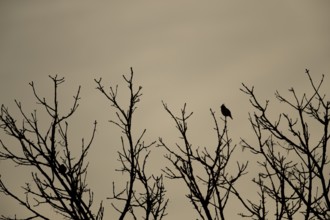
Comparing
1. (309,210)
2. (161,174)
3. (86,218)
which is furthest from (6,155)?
(309,210)

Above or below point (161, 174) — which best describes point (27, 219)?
below

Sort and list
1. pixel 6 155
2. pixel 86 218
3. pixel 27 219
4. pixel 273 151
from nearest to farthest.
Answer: pixel 86 218
pixel 27 219
pixel 6 155
pixel 273 151

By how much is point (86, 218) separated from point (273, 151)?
10.7ft

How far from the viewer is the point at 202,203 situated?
4.01m

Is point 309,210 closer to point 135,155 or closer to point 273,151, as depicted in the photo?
point 273,151

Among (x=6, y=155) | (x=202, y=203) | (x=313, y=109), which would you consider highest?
(x=313, y=109)

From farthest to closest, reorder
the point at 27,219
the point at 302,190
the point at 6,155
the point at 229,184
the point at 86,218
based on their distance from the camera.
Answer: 1. the point at 302,190
2. the point at 229,184
3. the point at 6,155
4. the point at 27,219
5. the point at 86,218

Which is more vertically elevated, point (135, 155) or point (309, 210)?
point (135, 155)

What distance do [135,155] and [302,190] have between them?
2479 millimetres

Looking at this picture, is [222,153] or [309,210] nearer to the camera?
[309,210]

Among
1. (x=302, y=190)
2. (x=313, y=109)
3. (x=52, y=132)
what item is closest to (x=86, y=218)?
(x=52, y=132)

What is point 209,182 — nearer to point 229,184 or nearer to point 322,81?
point 229,184

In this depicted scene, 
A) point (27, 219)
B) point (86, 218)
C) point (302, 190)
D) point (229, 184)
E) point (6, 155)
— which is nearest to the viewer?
point (86, 218)

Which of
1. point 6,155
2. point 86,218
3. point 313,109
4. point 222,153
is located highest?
point 313,109
